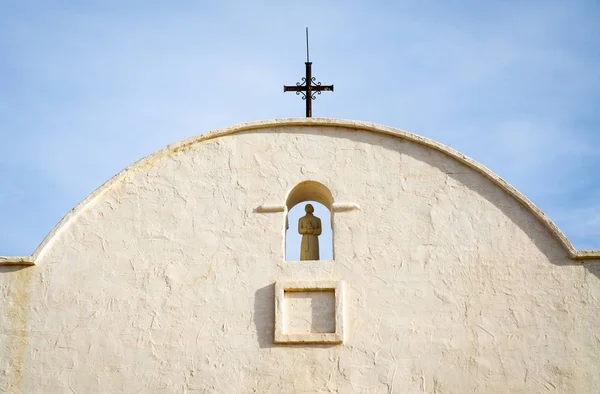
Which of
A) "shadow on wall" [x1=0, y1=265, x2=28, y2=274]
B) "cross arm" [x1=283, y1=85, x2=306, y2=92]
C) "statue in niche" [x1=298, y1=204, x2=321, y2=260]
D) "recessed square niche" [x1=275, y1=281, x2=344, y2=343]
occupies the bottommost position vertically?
"recessed square niche" [x1=275, y1=281, x2=344, y2=343]

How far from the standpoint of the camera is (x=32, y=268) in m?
11.7

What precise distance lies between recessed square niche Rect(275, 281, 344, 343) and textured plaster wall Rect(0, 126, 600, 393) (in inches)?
4.8

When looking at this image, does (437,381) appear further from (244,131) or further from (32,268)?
(32,268)

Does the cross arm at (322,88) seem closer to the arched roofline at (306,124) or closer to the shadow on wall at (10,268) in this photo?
the arched roofline at (306,124)

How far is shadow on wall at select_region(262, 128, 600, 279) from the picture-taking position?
37.2 ft

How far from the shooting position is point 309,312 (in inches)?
444

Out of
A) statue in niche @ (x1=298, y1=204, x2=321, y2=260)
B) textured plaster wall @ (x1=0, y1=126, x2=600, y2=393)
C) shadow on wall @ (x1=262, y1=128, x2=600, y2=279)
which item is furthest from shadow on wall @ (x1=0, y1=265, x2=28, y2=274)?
shadow on wall @ (x1=262, y1=128, x2=600, y2=279)

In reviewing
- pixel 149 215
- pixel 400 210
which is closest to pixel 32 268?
pixel 149 215

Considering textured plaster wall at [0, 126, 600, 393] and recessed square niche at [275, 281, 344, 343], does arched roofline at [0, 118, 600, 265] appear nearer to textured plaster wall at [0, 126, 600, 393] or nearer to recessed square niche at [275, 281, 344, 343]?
textured plaster wall at [0, 126, 600, 393]

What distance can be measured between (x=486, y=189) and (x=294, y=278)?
8.21 feet

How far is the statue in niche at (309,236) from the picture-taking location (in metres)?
12.2

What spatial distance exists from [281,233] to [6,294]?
327cm

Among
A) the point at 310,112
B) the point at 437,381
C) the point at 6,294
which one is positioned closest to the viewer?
the point at 437,381

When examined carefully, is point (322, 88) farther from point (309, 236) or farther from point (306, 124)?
point (309, 236)
